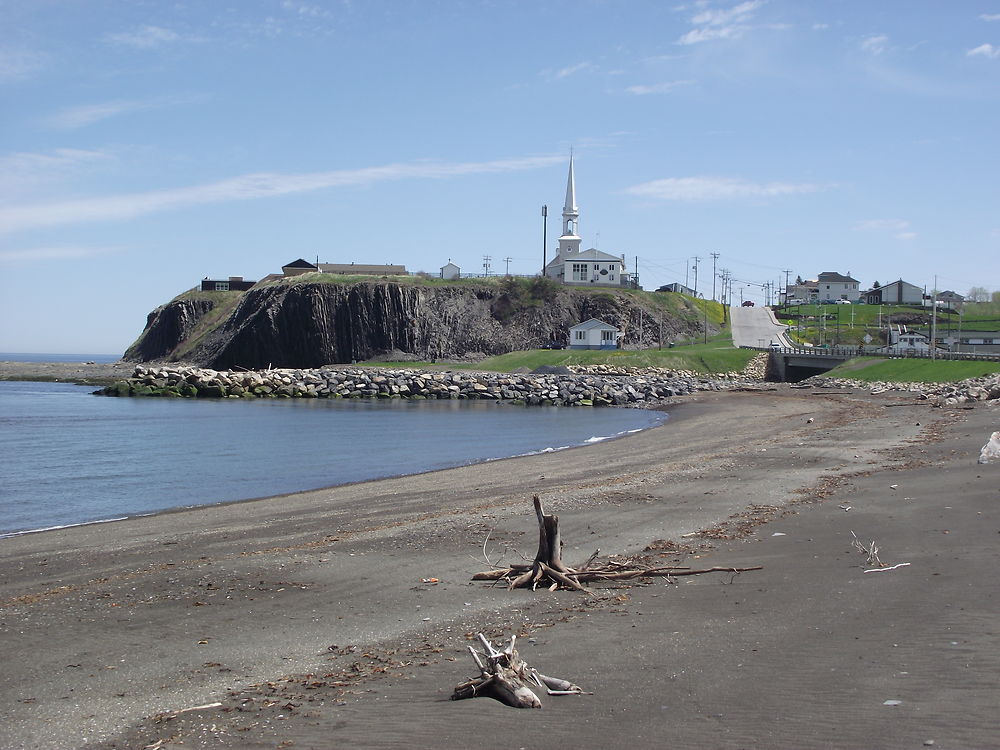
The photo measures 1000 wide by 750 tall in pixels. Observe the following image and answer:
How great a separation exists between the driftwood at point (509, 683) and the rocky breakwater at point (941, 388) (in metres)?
42.5

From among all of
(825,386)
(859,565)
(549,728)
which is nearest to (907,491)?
(859,565)

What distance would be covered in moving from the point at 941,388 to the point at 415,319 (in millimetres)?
72471

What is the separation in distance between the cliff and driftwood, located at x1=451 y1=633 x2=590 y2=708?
108 metres

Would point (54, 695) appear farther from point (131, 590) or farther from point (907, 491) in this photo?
point (907, 491)

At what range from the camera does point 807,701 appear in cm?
687

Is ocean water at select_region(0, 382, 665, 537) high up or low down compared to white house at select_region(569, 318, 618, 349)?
down

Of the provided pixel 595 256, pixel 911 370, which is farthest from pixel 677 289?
pixel 911 370

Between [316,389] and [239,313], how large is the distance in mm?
53616

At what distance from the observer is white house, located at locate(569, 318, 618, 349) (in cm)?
10356

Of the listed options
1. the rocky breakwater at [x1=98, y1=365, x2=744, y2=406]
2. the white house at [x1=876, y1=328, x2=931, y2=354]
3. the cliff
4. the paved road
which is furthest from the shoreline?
the cliff

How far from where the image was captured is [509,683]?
7.20 meters

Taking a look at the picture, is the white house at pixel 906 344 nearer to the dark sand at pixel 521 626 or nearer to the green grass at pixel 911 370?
the green grass at pixel 911 370

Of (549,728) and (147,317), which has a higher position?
(147,317)

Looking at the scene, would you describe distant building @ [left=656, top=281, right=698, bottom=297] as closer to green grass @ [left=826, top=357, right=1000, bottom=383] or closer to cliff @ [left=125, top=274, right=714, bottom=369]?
cliff @ [left=125, top=274, right=714, bottom=369]
